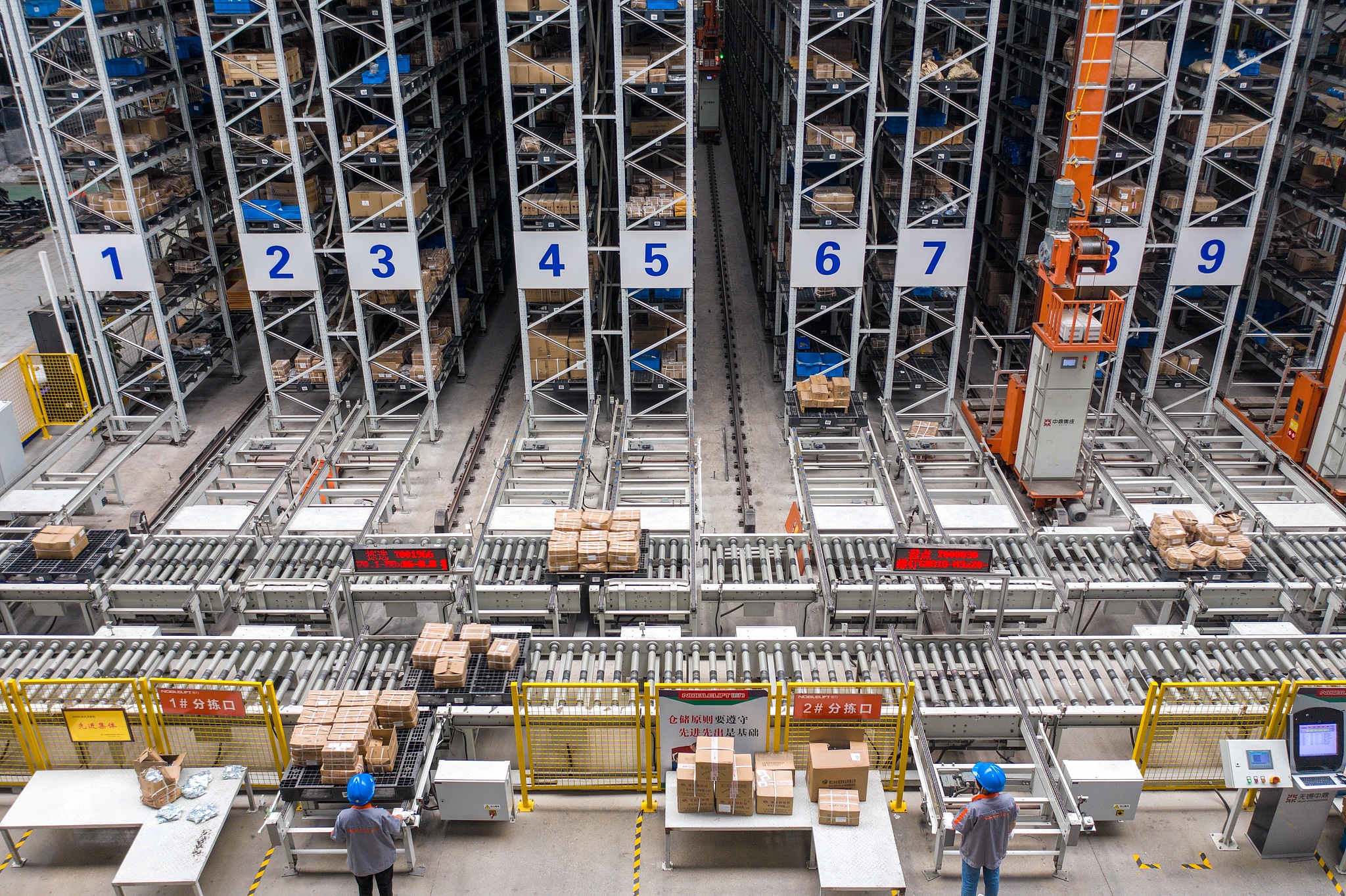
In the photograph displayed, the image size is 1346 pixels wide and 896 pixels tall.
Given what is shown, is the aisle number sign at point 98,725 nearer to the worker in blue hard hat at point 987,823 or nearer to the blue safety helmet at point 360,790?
the blue safety helmet at point 360,790

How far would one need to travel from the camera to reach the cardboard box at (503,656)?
10.8m

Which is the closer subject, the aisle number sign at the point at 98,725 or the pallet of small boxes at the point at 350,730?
the pallet of small boxes at the point at 350,730

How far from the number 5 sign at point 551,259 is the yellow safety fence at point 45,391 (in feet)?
27.9

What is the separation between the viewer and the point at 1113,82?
53.7 ft

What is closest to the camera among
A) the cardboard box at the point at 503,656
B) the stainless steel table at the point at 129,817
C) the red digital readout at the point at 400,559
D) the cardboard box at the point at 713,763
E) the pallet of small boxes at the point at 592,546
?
the stainless steel table at the point at 129,817

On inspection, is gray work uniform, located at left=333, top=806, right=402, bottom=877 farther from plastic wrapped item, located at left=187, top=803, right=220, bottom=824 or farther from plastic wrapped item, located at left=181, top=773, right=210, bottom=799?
plastic wrapped item, located at left=181, top=773, right=210, bottom=799

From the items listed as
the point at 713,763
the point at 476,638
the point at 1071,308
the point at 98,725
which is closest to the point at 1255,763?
the point at 713,763

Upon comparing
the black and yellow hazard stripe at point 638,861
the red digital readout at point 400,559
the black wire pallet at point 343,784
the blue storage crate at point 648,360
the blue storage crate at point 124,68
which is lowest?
the black and yellow hazard stripe at point 638,861

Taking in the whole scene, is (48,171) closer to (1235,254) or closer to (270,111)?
(270,111)

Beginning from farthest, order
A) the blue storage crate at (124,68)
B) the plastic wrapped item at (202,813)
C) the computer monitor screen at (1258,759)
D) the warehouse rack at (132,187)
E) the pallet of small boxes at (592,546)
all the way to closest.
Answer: the blue storage crate at (124,68)
the warehouse rack at (132,187)
the pallet of small boxes at (592,546)
the plastic wrapped item at (202,813)
the computer monitor screen at (1258,759)

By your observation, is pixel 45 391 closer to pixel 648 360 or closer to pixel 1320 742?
pixel 648 360

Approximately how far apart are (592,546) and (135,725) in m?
5.30

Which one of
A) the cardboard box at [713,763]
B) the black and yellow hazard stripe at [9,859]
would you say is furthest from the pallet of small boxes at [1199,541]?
the black and yellow hazard stripe at [9,859]

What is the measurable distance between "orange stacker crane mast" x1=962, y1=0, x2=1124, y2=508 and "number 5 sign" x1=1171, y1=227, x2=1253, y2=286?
289cm
